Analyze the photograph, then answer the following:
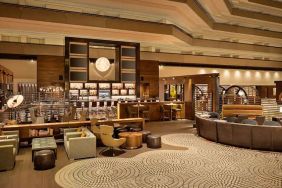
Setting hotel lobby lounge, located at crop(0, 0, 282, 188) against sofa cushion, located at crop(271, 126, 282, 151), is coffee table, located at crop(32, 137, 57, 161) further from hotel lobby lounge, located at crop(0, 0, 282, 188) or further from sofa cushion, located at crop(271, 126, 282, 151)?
sofa cushion, located at crop(271, 126, 282, 151)

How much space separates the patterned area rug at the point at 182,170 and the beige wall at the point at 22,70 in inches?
340

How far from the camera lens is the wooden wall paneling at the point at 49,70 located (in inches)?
480

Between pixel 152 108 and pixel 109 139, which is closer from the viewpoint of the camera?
pixel 109 139

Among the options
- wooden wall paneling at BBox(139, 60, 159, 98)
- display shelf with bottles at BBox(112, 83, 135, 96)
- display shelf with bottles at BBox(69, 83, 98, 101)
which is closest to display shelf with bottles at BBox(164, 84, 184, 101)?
wooden wall paneling at BBox(139, 60, 159, 98)

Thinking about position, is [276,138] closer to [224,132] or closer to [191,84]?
[224,132]

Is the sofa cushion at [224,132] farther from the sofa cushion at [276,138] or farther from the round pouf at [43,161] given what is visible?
the round pouf at [43,161]

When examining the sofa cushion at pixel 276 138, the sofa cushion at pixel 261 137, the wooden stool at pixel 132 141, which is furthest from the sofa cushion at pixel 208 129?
the wooden stool at pixel 132 141

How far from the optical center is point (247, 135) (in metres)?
6.91

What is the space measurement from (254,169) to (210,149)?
1.79 meters

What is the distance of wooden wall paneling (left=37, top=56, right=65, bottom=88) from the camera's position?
12.2 metres

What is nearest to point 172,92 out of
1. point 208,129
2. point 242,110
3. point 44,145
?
point 242,110

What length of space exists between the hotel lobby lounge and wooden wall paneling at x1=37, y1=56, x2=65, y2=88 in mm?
51

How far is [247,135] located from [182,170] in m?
2.91

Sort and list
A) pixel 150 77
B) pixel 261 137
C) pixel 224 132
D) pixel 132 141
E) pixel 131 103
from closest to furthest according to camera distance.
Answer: pixel 261 137 → pixel 132 141 → pixel 224 132 → pixel 131 103 → pixel 150 77
